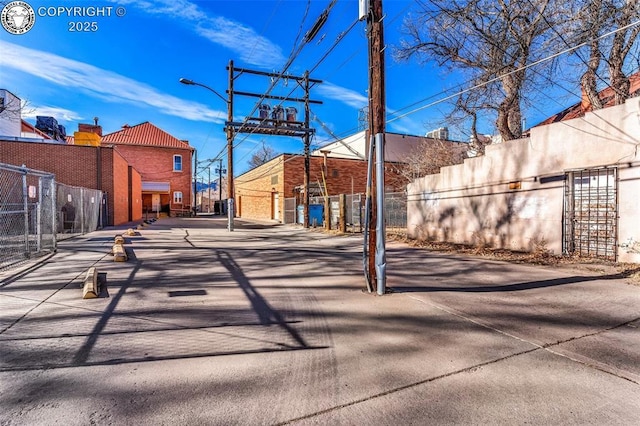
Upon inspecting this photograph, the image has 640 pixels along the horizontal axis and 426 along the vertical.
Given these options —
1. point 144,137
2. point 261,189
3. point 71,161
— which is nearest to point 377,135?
point 71,161

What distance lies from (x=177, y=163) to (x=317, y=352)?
43.6 metres

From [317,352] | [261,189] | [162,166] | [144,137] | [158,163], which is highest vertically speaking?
[144,137]

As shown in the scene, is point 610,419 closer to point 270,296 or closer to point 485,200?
point 270,296

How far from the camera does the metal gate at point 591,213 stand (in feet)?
27.5

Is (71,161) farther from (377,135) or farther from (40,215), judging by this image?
(377,135)

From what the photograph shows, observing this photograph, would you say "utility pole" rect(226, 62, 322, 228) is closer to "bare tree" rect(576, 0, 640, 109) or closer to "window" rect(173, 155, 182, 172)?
"bare tree" rect(576, 0, 640, 109)

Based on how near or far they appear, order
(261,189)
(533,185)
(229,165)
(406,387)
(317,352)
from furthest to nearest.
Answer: (261,189), (229,165), (533,185), (317,352), (406,387)

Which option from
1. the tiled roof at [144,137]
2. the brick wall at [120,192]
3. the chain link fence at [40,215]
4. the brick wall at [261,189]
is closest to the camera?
the chain link fence at [40,215]

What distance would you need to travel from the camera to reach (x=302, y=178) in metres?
30.1

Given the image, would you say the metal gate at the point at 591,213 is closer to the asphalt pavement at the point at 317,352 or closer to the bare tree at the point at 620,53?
the asphalt pavement at the point at 317,352

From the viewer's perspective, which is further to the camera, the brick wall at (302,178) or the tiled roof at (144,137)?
the tiled roof at (144,137)

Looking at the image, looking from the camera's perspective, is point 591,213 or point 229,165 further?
point 229,165

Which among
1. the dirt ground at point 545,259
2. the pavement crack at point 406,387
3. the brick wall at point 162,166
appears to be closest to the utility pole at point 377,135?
the pavement crack at point 406,387

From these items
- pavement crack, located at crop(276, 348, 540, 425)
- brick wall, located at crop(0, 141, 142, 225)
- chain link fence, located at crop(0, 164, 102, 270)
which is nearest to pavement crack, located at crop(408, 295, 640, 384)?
pavement crack, located at crop(276, 348, 540, 425)
